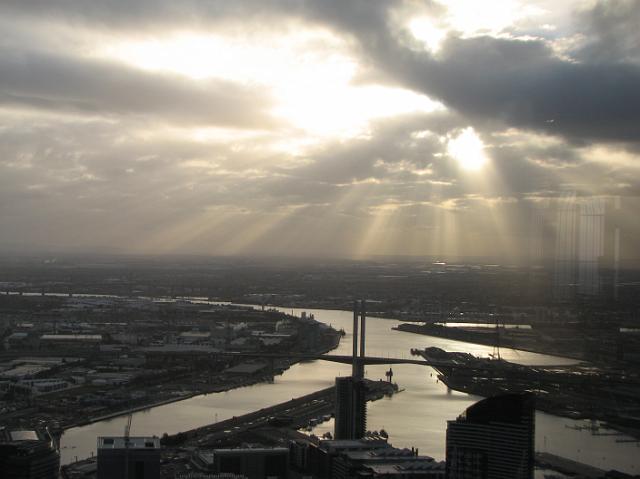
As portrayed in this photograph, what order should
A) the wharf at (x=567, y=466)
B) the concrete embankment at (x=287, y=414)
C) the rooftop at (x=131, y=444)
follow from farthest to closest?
the concrete embankment at (x=287, y=414) < the wharf at (x=567, y=466) < the rooftop at (x=131, y=444)

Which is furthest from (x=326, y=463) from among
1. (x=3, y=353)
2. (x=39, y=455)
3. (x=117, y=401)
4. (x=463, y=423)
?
(x=3, y=353)

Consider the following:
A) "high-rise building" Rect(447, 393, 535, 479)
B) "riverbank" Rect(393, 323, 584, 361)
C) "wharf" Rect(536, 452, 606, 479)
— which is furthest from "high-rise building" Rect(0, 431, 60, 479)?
"riverbank" Rect(393, 323, 584, 361)

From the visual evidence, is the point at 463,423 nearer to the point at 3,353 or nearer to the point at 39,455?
the point at 39,455

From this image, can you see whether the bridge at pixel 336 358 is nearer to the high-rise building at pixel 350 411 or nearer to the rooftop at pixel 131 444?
the high-rise building at pixel 350 411

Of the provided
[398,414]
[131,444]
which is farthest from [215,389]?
[131,444]

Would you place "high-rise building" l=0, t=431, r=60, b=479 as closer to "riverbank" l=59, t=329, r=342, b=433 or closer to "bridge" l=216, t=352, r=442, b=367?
"riverbank" l=59, t=329, r=342, b=433

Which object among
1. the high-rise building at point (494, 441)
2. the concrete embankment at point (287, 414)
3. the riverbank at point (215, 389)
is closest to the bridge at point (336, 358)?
the riverbank at point (215, 389)
